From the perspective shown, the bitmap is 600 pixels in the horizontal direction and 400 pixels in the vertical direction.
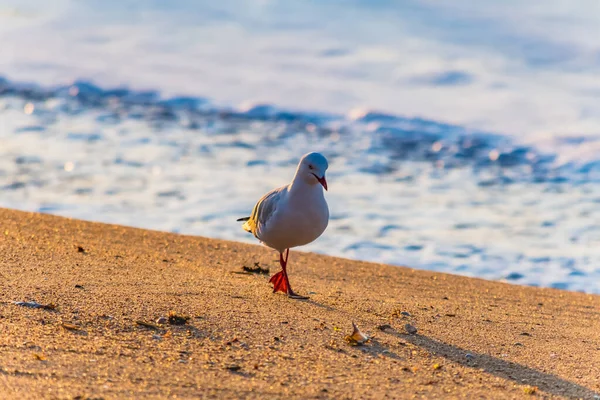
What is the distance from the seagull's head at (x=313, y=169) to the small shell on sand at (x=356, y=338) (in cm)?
105

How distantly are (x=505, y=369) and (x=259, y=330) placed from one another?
122 cm

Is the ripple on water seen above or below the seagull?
below

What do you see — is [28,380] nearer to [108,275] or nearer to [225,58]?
[108,275]

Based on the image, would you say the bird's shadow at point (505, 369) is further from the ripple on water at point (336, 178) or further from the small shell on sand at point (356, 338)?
the ripple on water at point (336, 178)

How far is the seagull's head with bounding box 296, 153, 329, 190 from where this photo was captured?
5.06 m

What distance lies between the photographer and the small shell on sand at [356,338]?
428 cm

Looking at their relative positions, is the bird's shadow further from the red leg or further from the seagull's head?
the seagull's head

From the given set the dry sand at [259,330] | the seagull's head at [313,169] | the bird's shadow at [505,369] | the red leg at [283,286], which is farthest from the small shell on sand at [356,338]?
the seagull's head at [313,169]

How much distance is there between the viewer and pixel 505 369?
4.14 m

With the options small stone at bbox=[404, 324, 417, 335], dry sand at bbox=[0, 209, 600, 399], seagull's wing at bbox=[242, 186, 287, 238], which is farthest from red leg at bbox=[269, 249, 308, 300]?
small stone at bbox=[404, 324, 417, 335]

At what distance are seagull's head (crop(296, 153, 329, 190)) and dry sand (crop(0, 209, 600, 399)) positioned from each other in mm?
728

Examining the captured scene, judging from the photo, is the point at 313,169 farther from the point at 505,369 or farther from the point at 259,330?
the point at 505,369

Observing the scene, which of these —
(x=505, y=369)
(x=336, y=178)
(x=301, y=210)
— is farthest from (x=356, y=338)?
(x=336, y=178)

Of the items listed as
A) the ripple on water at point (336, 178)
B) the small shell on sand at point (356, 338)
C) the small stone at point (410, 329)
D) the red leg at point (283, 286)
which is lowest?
the ripple on water at point (336, 178)
